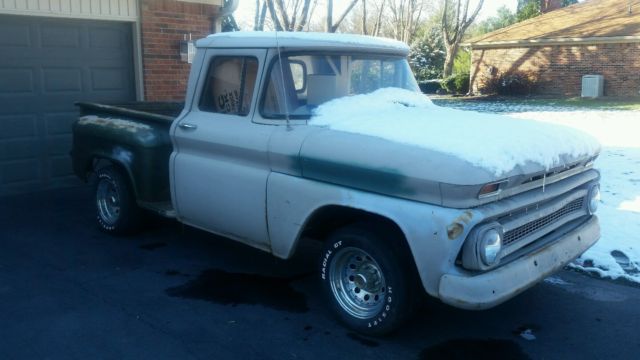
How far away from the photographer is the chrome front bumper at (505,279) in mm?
3648

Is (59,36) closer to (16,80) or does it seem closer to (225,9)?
(16,80)

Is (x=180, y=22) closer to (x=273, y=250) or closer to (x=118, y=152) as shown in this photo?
(x=118, y=152)

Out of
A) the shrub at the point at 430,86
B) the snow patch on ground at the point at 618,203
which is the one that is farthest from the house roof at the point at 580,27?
the snow patch on ground at the point at 618,203

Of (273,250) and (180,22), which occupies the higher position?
(180,22)

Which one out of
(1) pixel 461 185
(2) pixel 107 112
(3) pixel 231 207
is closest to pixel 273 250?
(3) pixel 231 207

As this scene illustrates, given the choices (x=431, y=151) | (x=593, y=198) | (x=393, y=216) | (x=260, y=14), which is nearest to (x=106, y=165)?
(x=393, y=216)

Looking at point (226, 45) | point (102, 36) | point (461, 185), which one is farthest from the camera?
point (102, 36)

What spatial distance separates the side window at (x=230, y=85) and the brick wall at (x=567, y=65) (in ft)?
77.3

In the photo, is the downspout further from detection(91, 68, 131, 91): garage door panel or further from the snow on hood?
the snow on hood

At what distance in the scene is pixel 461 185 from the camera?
11.8 feet

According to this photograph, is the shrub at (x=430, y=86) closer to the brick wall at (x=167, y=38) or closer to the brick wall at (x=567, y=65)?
the brick wall at (x=567, y=65)

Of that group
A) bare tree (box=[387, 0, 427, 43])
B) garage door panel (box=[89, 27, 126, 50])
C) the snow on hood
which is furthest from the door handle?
bare tree (box=[387, 0, 427, 43])

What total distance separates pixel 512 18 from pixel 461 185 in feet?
149

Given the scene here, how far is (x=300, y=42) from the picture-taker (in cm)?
483
